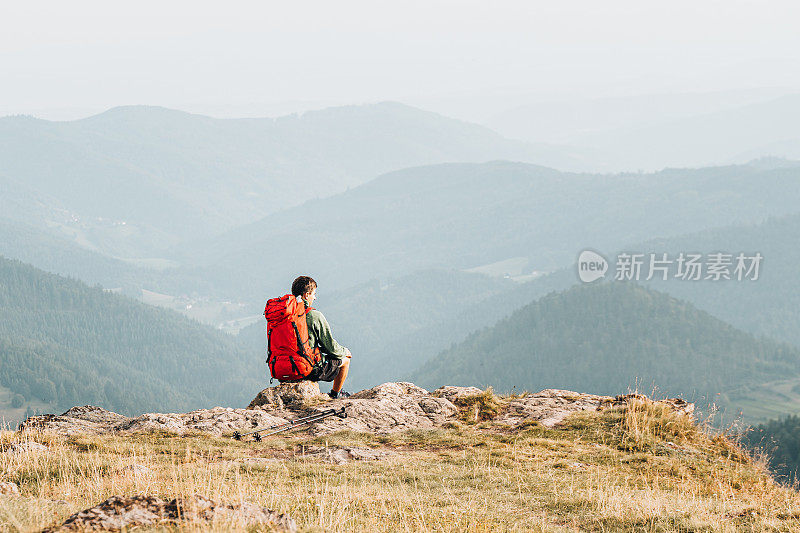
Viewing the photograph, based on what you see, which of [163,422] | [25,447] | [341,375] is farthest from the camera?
[341,375]

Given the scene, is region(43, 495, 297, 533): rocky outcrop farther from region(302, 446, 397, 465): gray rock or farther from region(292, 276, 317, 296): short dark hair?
region(292, 276, 317, 296): short dark hair

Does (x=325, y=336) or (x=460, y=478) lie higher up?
(x=325, y=336)

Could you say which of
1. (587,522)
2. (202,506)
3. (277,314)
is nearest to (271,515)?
(202,506)

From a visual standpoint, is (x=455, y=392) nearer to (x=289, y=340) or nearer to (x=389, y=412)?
(x=389, y=412)

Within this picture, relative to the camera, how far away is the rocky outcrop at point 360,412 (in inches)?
573

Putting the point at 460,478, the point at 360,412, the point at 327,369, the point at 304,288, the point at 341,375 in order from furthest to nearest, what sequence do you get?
the point at 341,375 → the point at 327,369 → the point at 360,412 → the point at 304,288 → the point at 460,478

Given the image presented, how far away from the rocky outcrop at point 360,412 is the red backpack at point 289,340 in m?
0.82

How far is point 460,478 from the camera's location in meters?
10.8

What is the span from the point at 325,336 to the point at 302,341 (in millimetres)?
500

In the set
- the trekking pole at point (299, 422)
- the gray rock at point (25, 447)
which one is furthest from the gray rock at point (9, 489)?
the trekking pole at point (299, 422)

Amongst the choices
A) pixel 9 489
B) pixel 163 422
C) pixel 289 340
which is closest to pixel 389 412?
pixel 289 340

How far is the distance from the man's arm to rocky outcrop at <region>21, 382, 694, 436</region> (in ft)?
3.59

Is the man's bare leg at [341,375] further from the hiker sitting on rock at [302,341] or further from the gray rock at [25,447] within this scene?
the gray rock at [25,447]

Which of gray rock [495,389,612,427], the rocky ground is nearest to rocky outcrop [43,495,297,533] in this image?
the rocky ground
